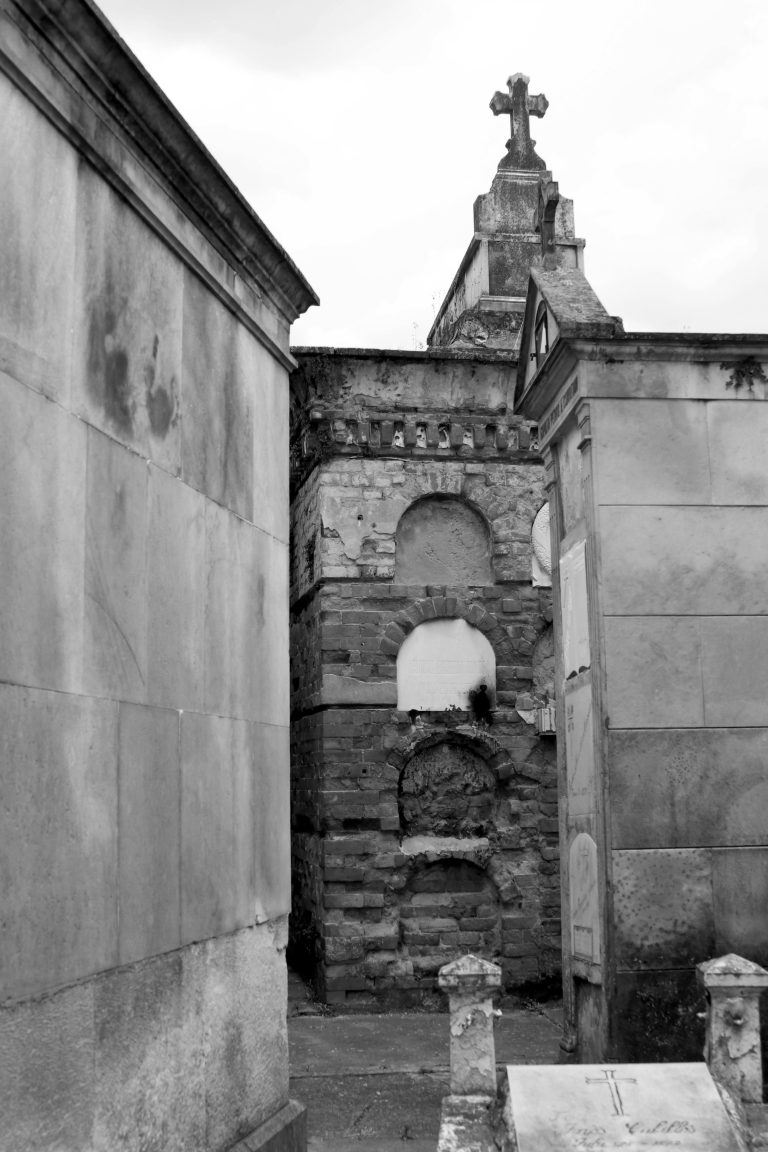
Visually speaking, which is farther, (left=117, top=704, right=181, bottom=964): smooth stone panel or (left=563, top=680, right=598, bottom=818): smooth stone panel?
(left=563, top=680, right=598, bottom=818): smooth stone panel

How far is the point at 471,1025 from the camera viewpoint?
17.1 feet

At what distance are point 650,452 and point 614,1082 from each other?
3284 mm

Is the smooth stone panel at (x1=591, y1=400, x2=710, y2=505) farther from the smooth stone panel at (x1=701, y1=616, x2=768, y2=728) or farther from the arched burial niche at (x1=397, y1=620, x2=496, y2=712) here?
the arched burial niche at (x1=397, y1=620, x2=496, y2=712)

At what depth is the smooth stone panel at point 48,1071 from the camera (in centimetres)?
334

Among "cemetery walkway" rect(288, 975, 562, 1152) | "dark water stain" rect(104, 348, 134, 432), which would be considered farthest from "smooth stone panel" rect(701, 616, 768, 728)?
"dark water stain" rect(104, 348, 134, 432)

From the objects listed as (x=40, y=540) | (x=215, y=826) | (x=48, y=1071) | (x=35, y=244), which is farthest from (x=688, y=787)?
(x=35, y=244)

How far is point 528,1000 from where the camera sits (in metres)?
12.1

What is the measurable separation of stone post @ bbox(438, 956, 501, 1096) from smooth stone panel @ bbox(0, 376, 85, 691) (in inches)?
92.9

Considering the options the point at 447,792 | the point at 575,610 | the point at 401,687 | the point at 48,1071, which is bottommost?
the point at 48,1071

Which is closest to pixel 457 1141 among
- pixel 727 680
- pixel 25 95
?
pixel 727 680

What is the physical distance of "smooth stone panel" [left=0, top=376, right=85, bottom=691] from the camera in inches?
137

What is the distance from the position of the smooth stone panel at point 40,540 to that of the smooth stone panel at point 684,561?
3.39 metres

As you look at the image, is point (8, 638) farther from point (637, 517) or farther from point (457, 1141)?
point (637, 517)

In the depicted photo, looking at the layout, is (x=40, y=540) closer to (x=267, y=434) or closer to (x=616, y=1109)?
(x=267, y=434)
